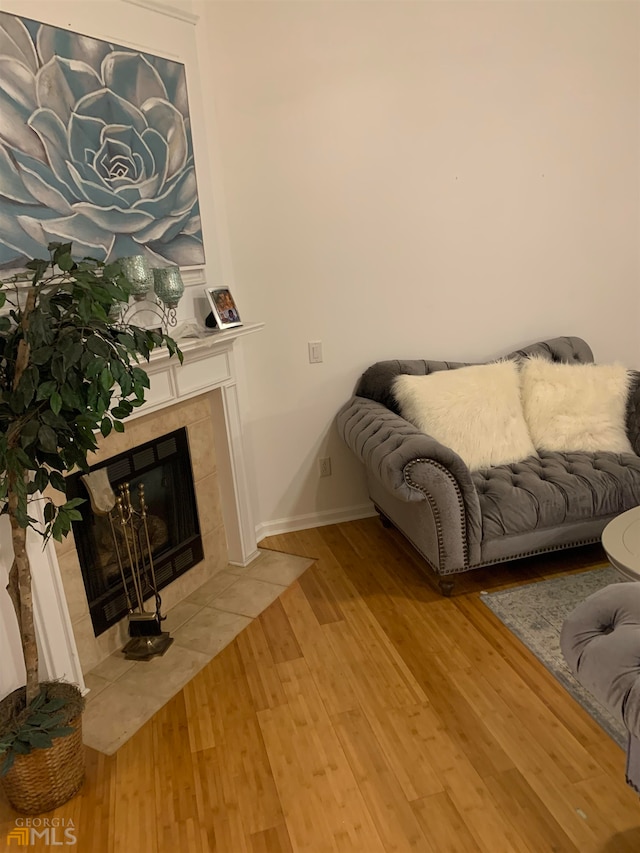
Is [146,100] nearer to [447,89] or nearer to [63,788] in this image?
[447,89]

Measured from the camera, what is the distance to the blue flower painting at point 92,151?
1.91 meters

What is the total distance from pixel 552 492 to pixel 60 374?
78.1 inches

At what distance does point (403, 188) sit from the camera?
121 inches

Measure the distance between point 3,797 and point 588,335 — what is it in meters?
3.42

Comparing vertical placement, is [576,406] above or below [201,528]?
above

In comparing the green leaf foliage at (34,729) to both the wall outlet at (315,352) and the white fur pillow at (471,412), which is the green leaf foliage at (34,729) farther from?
the wall outlet at (315,352)

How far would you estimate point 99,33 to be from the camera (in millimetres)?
2164

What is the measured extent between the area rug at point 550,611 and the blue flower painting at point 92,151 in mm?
1944

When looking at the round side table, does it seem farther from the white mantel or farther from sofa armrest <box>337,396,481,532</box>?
the white mantel

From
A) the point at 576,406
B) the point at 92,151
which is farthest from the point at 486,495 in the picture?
the point at 92,151

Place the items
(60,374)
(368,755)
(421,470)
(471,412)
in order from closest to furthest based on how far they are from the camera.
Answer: (60,374) < (368,755) < (421,470) < (471,412)

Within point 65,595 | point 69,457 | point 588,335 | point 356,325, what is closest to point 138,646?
point 65,595

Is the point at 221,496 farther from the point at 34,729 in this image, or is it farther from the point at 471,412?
the point at 34,729

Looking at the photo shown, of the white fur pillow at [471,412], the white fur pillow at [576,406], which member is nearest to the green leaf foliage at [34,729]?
the white fur pillow at [471,412]
